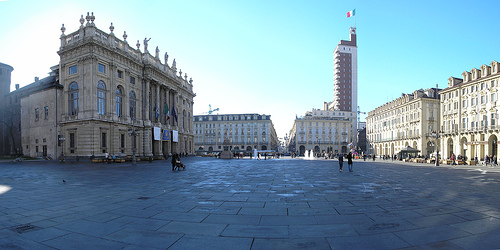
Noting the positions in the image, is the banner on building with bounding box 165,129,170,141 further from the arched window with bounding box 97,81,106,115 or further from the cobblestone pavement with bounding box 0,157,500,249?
the cobblestone pavement with bounding box 0,157,500,249

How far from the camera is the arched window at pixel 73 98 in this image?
3872cm

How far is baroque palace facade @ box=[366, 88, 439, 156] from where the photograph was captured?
6856 centimetres

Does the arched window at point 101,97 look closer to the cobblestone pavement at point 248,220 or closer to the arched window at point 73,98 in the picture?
A: the arched window at point 73,98

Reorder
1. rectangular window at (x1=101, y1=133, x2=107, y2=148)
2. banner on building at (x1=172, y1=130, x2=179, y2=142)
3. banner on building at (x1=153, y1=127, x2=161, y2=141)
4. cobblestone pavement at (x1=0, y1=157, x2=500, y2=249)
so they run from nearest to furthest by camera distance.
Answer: cobblestone pavement at (x1=0, y1=157, x2=500, y2=249), rectangular window at (x1=101, y1=133, x2=107, y2=148), banner on building at (x1=153, y1=127, x2=161, y2=141), banner on building at (x1=172, y1=130, x2=179, y2=142)

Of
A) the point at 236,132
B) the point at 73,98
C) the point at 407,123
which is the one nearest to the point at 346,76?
the point at 407,123

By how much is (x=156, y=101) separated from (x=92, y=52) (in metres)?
17.1

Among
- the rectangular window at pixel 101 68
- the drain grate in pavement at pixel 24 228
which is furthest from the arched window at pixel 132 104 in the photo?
the drain grate in pavement at pixel 24 228

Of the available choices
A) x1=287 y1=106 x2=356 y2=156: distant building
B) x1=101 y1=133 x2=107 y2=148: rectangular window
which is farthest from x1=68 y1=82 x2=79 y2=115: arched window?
x1=287 y1=106 x2=356 y2=156: distant building

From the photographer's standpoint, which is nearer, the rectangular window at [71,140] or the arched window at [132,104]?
the rectangular window at [71,140]

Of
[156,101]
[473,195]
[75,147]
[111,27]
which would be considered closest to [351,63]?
[156,101]

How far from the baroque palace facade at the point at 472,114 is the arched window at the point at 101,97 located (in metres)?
62.7

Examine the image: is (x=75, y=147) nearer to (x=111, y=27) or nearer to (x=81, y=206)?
(x=111, y=27)

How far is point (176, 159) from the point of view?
76.3 feet

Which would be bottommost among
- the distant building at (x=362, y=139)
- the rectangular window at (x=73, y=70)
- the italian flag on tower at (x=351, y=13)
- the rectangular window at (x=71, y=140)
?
the distant building at (x=362, y=139)
